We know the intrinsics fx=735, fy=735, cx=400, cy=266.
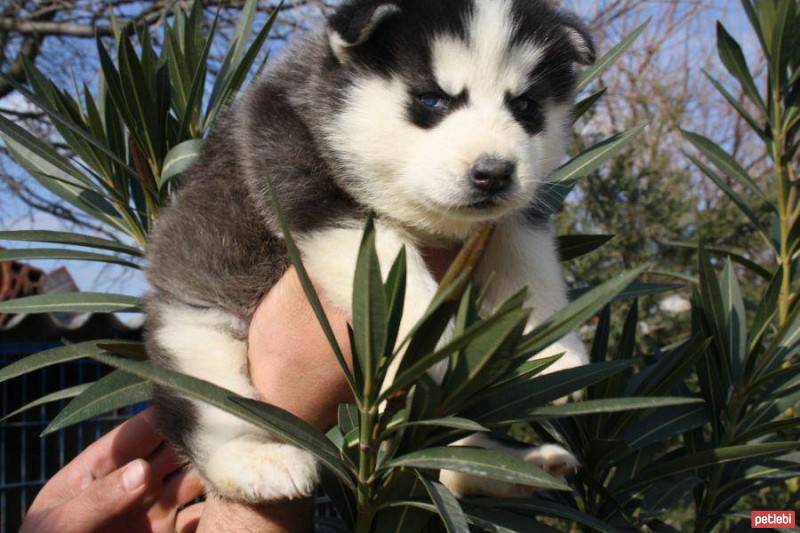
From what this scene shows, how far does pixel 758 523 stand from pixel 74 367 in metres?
5.48

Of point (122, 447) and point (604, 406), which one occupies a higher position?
point (604, 406)

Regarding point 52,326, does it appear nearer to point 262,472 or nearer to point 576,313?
point 262,472

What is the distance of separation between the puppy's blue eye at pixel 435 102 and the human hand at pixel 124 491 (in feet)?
3.96

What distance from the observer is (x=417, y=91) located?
6.08 feet

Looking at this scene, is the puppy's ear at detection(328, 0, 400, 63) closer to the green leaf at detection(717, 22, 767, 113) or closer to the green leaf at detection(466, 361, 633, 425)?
the green leaf at detection(466, 361, 633, 425)

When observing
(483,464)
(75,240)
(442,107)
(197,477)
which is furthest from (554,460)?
(75,240)

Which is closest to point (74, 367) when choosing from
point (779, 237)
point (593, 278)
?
point (593, 278)

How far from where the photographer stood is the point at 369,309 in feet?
4.18

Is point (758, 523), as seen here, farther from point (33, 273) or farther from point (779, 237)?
point (33, 273)

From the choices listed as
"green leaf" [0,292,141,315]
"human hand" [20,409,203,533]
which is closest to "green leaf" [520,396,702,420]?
"human hand" [20,409,203,533]

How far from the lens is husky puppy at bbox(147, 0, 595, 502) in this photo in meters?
1.75

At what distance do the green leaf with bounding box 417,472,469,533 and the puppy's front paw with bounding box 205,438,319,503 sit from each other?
418 mm

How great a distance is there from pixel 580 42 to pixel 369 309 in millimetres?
1268

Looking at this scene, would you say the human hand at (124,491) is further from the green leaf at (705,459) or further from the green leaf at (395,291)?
the green leaf at (705,459)
